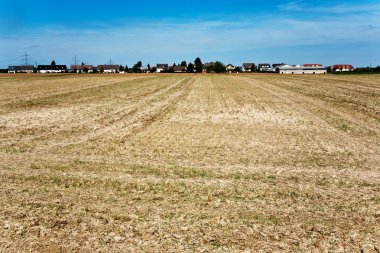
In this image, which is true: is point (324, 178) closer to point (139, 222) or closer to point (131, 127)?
point (139, 222)

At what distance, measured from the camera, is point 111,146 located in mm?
A: 12977

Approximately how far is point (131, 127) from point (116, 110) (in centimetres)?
653

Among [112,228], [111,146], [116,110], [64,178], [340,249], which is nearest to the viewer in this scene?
[340,249]

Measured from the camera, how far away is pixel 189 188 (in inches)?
335

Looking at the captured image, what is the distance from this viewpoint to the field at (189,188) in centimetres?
614

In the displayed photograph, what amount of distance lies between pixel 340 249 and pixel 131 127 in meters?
12.4

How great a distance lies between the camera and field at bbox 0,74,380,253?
6.14m

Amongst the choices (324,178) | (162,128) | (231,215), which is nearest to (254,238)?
(231,215)

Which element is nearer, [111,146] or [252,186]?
[252,186]

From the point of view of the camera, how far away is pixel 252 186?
28.5ft

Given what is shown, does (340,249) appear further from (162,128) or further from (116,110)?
(116,110)

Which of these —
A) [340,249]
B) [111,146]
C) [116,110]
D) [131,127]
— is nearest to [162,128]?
[131,127]

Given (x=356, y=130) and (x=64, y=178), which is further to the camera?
(x=356, y=130)

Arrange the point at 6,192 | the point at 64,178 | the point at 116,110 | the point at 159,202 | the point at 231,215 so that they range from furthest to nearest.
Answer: the point at 116,110 < the point at 64,178 < the point at 6,192 < the point at 159,202 < the point at 231,215
